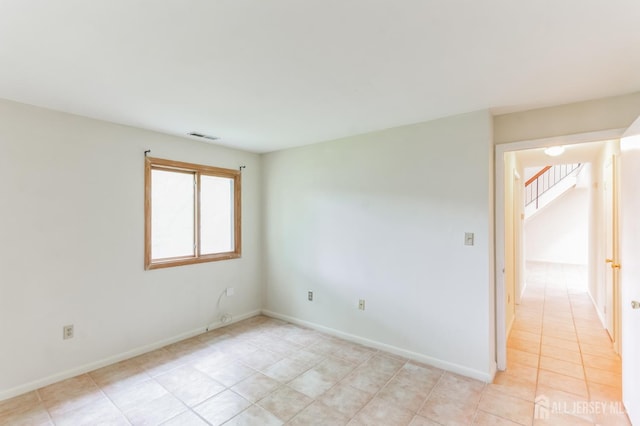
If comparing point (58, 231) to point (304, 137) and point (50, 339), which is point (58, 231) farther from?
point (304, 137)

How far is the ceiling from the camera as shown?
135 cm

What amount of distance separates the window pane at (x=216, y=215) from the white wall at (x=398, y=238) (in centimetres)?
71

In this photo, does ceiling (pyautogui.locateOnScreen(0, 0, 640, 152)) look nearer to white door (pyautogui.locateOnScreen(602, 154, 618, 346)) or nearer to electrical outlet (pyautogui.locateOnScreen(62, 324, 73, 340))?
white door (pyautogui.locateOnScreen(602, 154, 618, 346))

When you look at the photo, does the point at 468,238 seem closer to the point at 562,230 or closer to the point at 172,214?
the point at 172,214

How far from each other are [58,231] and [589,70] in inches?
166

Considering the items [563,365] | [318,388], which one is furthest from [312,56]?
[563,365]

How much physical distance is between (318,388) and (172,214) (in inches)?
97.8

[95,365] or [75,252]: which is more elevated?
[75,252]

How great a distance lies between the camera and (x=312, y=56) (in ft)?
5.73

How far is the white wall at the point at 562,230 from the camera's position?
809 centimetres

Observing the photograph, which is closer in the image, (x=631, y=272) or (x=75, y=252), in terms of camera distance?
(x=631, y=272)

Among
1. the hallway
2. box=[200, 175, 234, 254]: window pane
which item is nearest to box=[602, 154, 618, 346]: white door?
the hallway

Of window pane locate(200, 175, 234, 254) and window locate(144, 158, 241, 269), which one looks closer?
window locate(144, 158, 241, 269)

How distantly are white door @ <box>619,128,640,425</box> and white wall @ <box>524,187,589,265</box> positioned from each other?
7482 mm
